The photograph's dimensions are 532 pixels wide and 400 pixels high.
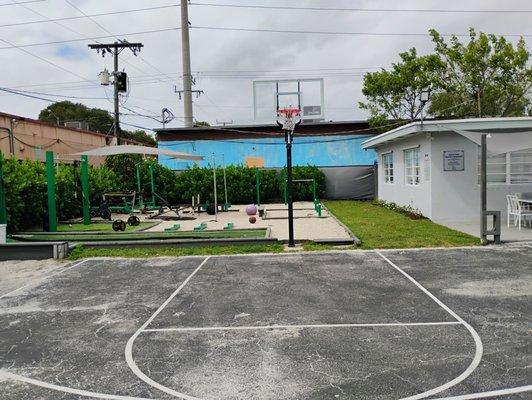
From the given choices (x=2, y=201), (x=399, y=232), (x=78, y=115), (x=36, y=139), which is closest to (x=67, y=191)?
(x=2, y=201)

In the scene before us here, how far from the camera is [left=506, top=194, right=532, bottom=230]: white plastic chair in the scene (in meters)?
11.7

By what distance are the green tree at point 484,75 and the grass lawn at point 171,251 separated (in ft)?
56.7

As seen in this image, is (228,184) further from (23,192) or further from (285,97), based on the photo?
(23,192)

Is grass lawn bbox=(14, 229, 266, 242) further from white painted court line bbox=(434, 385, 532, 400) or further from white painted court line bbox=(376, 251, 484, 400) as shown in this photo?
white painted court line bbox=(434, 385, 532, 400)

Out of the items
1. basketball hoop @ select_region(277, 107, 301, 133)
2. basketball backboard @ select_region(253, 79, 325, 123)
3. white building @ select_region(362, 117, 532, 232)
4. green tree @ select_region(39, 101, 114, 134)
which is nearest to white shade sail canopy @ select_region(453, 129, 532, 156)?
white building @ select_region(362, 117, 532, 232)

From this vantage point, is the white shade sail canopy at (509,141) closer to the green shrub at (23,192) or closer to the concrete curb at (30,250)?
the concrete curb at (30,250)

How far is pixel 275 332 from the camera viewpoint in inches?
196

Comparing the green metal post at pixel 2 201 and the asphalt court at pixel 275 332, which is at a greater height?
the green metal post at pixel 2 201

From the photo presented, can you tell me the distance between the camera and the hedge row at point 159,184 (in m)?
14.0

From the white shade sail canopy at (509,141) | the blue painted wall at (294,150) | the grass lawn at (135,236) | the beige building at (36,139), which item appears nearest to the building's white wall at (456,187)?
the white shade sail canopy at (509,141)

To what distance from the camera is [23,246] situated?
386 inches

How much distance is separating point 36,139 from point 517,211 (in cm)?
1981

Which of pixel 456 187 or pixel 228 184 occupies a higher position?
pixel 228 184

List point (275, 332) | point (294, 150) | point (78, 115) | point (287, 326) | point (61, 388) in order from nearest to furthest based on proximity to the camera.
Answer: point (61, 388) < point (275, 332) < point (287, 326) < point (294, 150) < point (78, 115)
